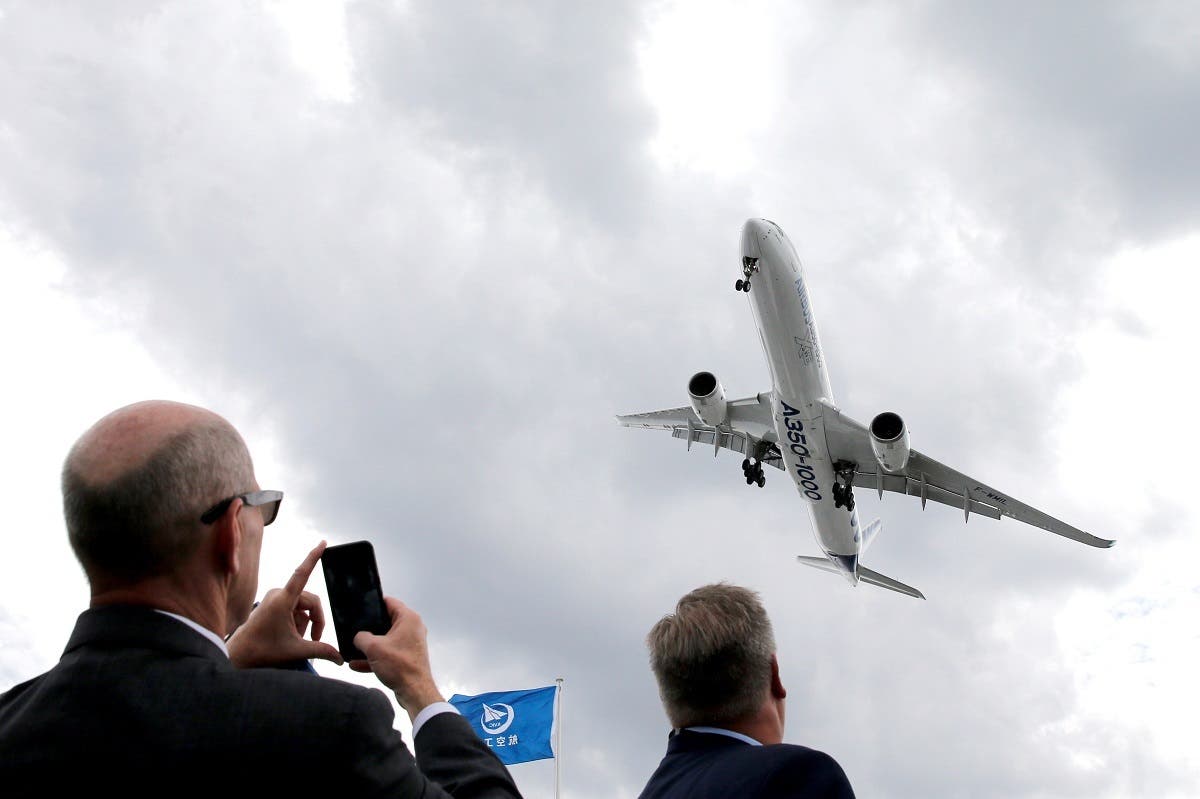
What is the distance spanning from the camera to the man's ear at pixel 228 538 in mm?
2762

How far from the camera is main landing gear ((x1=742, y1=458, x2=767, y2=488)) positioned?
1430 inches

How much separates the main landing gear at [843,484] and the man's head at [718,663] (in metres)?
29.2

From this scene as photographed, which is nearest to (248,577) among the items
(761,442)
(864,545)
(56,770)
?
(56,770)

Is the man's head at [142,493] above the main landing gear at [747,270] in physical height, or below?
below

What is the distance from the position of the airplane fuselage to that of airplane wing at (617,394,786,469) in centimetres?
331

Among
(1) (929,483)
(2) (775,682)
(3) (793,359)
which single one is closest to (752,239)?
(3) (793,359)

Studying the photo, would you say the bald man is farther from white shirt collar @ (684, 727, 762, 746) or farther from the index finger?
white shirt collar @ (684, 727, 762, 746)

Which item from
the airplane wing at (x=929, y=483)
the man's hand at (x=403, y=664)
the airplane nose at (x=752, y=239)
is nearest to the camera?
the man's hand at (x=403, y=664)

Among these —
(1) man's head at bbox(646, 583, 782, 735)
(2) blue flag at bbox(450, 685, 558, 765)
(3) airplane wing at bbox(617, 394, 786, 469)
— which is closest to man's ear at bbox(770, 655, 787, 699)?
(1) man's head at bbox(646, 583, 782, 735)

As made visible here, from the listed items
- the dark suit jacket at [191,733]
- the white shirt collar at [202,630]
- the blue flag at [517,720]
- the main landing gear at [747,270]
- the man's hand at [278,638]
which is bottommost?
the dark suit jacket at [191,733]

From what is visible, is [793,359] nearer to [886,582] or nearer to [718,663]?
[886,582]

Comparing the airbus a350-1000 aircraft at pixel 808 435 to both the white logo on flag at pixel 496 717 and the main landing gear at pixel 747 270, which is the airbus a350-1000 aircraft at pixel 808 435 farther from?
the white logo on flag at pixel 496 717

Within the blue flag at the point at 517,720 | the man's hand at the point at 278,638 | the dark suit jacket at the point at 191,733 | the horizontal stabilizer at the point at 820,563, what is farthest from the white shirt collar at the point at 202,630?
the horizontal stabilizer at the point at 820,563

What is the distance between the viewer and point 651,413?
3931cm
